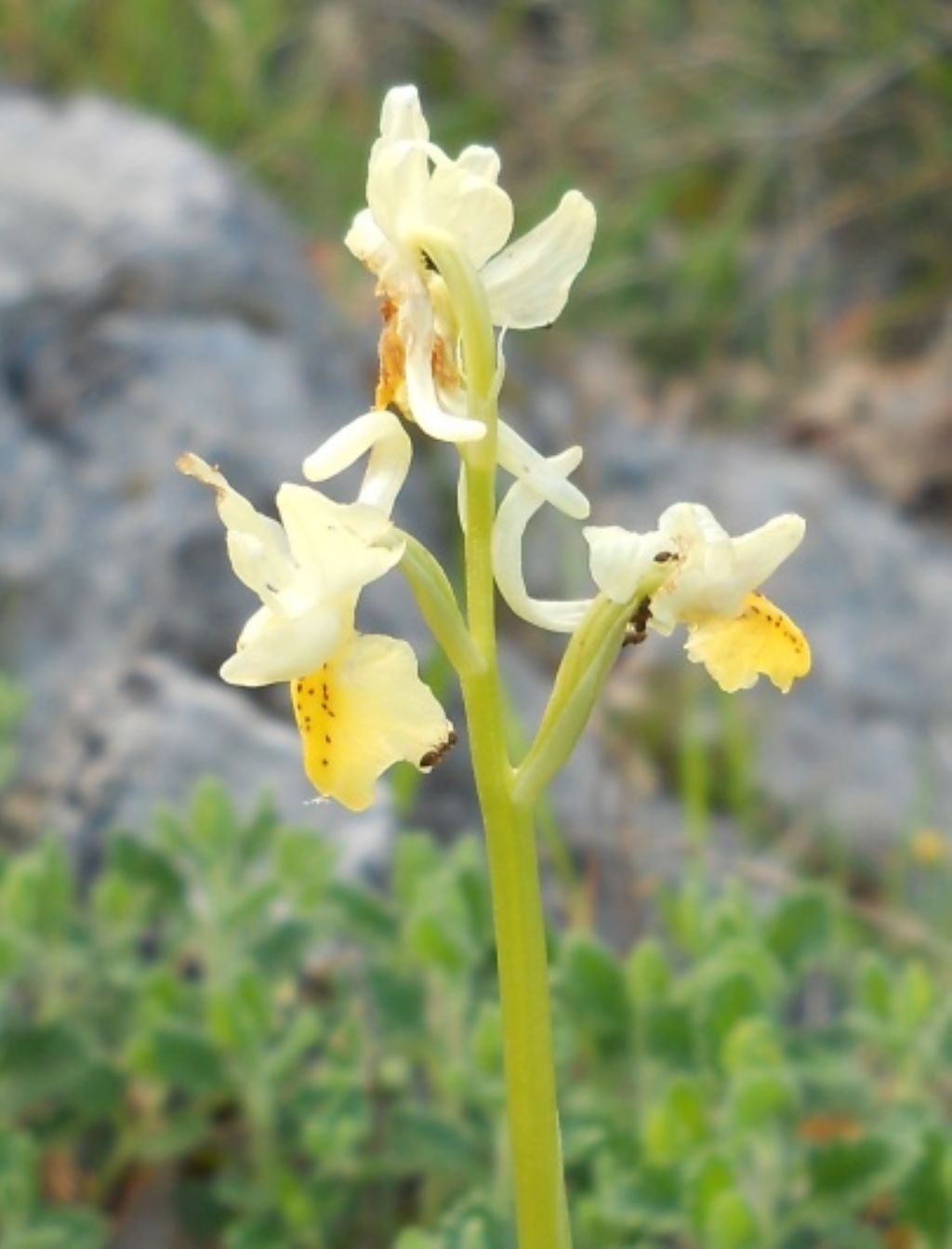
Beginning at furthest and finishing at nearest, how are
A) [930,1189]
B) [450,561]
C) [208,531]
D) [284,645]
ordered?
[450,561] < [208,531] < [930,1189] < [284,645]

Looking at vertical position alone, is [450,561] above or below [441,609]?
above

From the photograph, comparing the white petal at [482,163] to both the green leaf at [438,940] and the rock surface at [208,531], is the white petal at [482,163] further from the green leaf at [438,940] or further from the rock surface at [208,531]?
the rock surface at [208,531]

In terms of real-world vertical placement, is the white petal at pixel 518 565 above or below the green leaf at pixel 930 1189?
above

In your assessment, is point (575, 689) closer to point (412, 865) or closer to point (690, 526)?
point (690, 526)

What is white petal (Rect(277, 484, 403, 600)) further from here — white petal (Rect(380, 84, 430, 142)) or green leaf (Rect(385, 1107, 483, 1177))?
green leaf (Rect(385, 1107, 483, 1177))

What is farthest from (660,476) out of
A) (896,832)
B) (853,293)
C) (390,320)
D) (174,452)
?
(390,320)

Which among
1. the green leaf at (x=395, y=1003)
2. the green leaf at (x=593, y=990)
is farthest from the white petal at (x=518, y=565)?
the green leaf at (x=395, y=1003)

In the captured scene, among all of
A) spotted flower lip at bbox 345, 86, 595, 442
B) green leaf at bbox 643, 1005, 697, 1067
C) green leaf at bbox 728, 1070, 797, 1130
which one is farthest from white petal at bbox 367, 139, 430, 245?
green leaf at bbox 643, 1005, 697, 1067

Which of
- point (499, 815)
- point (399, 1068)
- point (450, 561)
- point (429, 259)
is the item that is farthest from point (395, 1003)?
point (450, 561)
